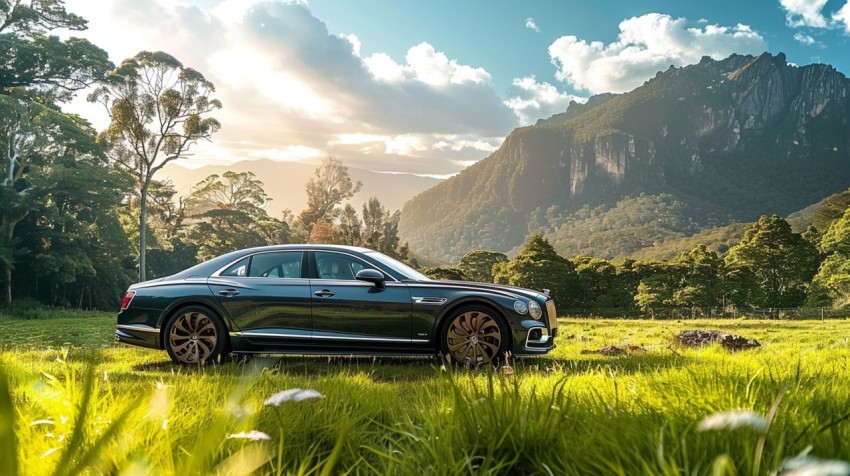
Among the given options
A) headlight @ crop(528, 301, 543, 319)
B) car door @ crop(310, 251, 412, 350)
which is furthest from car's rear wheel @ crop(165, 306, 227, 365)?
headlight @ crop(528, 301, 543, 319)

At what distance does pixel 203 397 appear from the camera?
3.32 m

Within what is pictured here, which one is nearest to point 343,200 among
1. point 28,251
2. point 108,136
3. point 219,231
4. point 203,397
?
point 219,231

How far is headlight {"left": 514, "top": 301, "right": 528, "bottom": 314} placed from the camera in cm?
669

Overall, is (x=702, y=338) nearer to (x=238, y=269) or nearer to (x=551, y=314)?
(x=551, y=314)

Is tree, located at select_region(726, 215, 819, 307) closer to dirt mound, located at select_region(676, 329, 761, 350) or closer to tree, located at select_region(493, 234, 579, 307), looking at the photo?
tree, located at select_region(493, 234, 579, 307)

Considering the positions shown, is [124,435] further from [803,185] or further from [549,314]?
[803,185]

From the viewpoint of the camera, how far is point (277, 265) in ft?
24.2

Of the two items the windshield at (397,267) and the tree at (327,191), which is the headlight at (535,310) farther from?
the tree at (327,191)

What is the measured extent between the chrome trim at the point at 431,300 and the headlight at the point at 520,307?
820mm

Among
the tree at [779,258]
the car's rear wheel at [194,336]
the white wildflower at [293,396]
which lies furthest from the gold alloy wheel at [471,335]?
the tree at [779,258]

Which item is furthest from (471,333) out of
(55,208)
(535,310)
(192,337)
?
(55,208)

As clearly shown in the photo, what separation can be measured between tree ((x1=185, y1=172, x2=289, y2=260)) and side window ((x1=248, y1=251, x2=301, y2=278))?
119ft

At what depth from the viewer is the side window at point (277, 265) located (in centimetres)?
733

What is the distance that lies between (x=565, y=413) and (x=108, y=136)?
36603mm
